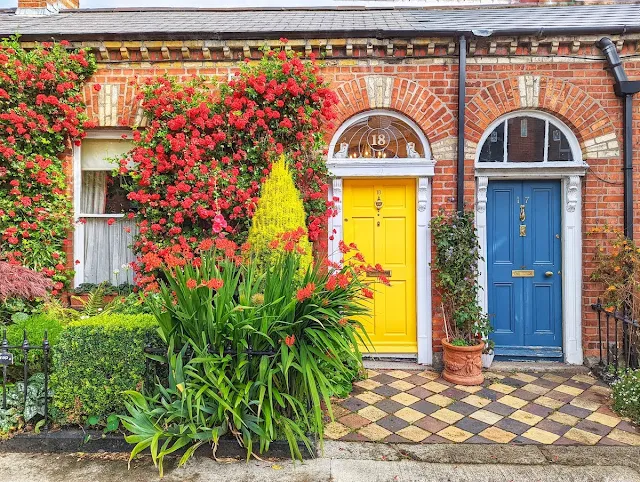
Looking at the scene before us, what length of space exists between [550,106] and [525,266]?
77.7 inches

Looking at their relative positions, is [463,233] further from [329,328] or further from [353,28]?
[353,28]

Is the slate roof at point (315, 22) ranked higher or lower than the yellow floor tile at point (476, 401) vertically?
higher

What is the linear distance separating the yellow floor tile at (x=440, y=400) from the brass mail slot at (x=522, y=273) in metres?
1.94

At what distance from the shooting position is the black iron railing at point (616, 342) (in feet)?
15.4

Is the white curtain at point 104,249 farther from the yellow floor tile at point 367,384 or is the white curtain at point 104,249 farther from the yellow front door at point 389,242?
the yellow floor tile at point 367,384

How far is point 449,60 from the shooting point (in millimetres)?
5223

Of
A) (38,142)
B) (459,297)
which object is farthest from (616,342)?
(38,142)

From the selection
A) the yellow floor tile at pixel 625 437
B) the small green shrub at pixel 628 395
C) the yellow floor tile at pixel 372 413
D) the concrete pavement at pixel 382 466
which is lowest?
the concrete pavement at pixel 382 466

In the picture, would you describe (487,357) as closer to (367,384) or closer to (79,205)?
(367,384)

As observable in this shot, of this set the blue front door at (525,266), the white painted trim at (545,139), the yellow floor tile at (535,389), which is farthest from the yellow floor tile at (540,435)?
the white painted trim at (545,139)

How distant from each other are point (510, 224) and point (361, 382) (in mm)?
2707

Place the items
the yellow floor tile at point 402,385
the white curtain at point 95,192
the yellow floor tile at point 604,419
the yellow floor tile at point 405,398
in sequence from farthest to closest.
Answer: the white curtain at point 95,192 < the yellow floor tile at point 402,385 < the yellow floor tile at point 405,398 < the yellow floor tile at point 604,419

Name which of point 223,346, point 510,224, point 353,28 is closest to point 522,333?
point 510,224

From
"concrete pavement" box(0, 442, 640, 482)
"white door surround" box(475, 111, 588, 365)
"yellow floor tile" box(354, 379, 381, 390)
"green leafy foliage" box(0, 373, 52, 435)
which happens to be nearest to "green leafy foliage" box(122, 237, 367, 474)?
"concrete pavement" box(0, 442, 640, 482)
